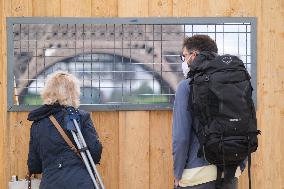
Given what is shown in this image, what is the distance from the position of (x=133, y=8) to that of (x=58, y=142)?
1433 millimetres

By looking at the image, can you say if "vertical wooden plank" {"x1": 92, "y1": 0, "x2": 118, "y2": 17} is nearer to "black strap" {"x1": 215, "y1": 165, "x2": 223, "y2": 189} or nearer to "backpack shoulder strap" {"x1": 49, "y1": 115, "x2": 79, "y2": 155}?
"backpack shoulder strap" {"x1": 49, "y1": 115, "x2": 79, "y2": 155}

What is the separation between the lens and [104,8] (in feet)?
17.3

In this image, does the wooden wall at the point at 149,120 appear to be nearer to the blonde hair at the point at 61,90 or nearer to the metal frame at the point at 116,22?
the metal frame at the point at 116,22

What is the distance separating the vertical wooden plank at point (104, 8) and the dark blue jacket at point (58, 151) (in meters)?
1.04

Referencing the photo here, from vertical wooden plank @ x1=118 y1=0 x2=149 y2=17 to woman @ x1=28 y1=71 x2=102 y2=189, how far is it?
2.94ft

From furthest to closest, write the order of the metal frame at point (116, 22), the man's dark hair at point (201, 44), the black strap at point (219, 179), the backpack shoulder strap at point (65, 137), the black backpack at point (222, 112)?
the metal frame at point (116, 22) → the backpack shoulder strap at point (65, 137) → the man's dark hair at point (201, 44) → the black strap at point (219, 179) → the black backpack at point (222, 112)

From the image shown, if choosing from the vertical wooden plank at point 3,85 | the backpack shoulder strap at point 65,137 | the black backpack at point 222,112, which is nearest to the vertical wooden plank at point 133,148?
the backpack shoulder strap at point 65,137

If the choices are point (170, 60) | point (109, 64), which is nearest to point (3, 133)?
point (109, 64)

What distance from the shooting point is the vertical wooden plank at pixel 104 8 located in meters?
5.27

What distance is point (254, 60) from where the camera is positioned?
5.36 m

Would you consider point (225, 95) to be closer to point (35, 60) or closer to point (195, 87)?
point (195, 87)

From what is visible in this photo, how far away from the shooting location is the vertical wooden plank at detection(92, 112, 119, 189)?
5312 mm

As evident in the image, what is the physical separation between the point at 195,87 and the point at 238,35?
1.37 m

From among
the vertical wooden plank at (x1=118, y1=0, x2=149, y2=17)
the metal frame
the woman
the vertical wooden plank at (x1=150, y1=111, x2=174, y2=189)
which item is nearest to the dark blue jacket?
the woman
